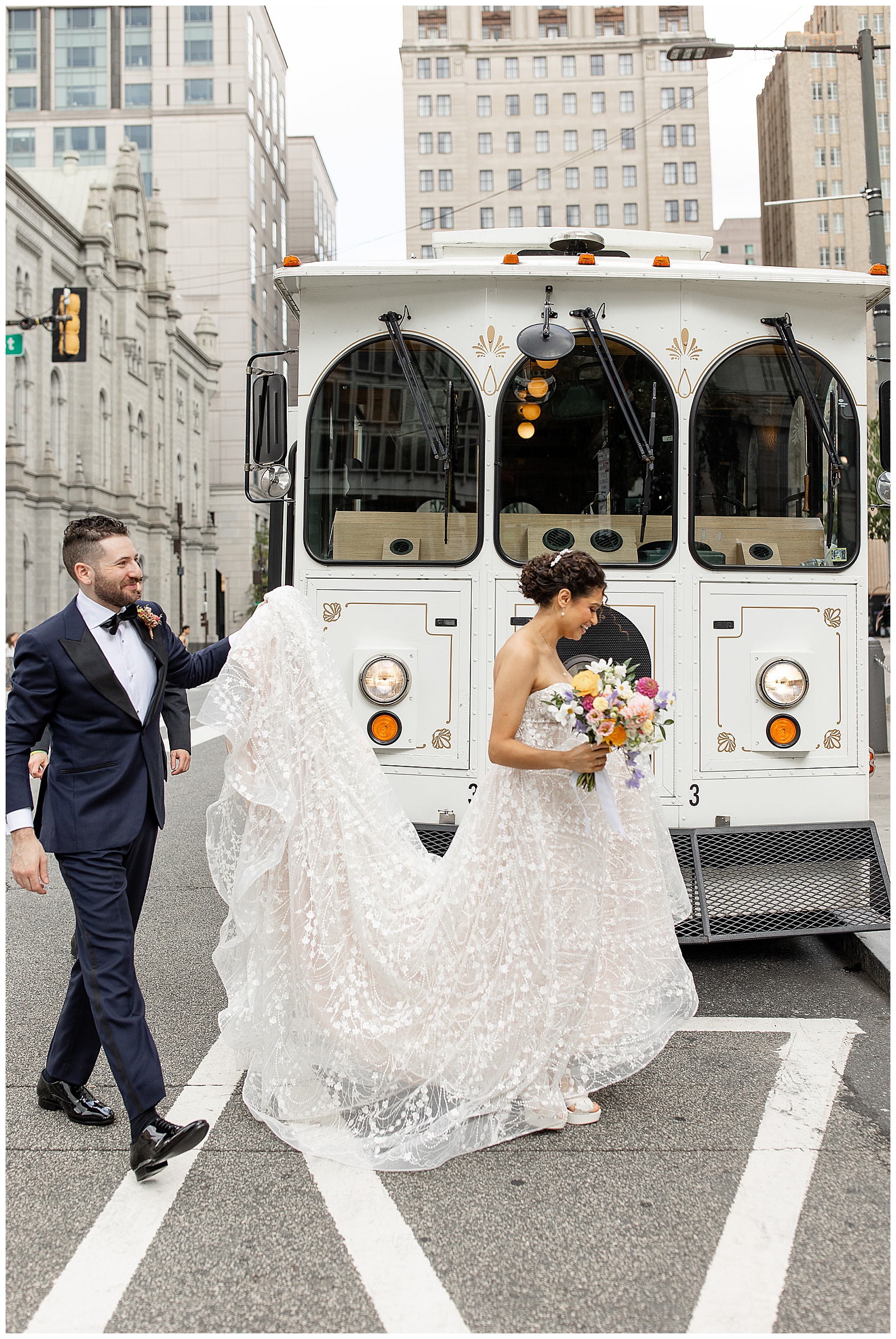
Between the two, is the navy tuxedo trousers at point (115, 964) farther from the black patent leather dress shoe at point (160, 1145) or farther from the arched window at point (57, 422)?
the arched window at point (57, 422)

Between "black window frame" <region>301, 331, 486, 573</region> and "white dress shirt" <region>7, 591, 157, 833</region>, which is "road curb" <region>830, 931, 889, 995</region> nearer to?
"black window frame" <region>301, 331, 486, 573</region>

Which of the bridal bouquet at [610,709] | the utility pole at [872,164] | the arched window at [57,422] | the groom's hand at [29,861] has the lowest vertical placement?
the groom's hand at [29,861]

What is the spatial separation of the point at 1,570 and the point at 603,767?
7.80 ft

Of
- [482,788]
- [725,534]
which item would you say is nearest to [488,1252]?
[482,788]

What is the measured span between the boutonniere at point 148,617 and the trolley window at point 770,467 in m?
2.95

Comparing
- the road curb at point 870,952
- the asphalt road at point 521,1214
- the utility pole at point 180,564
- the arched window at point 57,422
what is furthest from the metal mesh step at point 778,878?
the utility pole at point 180,564

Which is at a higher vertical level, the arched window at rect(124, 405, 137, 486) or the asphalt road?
the arched window at rect(124, 405, 137, 486)

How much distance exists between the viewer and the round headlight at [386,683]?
5520 mm

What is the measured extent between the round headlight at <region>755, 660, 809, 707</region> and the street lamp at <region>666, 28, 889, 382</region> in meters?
7.18

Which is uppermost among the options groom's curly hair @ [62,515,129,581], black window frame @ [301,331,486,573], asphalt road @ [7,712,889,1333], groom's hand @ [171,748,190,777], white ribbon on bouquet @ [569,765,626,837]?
black window frame @ [301,331,486,573]

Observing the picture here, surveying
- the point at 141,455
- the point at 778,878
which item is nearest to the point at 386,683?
the point at 778,878

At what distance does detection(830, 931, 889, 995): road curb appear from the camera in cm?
545

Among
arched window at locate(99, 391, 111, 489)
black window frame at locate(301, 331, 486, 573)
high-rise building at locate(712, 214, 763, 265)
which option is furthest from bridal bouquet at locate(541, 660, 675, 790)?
high-rise building at locate(712, 214, 763, 265)

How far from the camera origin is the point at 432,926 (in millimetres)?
3912
